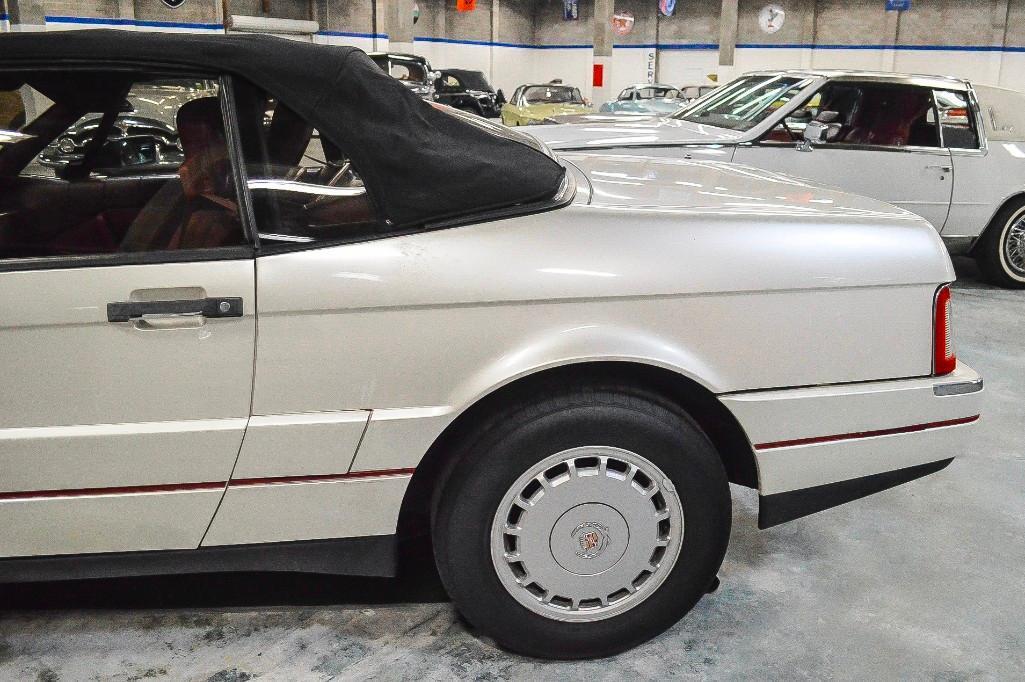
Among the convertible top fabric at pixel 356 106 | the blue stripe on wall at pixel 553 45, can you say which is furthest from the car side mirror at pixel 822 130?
the blue stripe on wall at pixel 553 45

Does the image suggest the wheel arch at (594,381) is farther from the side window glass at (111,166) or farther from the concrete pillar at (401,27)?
the concrete pillar at (401,27)

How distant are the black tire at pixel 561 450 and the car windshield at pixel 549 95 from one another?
1756 cm

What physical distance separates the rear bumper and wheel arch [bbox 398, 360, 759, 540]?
0.18 feet

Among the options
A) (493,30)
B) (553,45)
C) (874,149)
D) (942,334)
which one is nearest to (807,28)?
(553,45)

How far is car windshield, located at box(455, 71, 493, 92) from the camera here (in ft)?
74.2

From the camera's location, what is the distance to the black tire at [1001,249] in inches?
262

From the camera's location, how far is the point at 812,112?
21.0 feet

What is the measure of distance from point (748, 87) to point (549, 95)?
12686mm

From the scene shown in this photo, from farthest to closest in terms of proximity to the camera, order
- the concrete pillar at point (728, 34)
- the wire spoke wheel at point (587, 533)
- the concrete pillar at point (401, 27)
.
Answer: the concrete pillar at point (728, 34), the concrete pillar at point (401, 27), the wire spoke wheel at point (587, 533)

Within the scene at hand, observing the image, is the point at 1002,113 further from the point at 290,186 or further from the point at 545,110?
the point at 545,110

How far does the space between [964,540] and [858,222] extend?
4.27 feet

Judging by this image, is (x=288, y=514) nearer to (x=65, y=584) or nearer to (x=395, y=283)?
(x=395, y=283)

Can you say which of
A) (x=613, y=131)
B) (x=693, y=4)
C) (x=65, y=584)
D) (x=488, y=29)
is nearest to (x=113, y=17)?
(x=488, y=29)

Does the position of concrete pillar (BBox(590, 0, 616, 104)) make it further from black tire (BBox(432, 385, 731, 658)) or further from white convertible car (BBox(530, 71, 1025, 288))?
black tire (BBox(432, 385, 731, 658))
